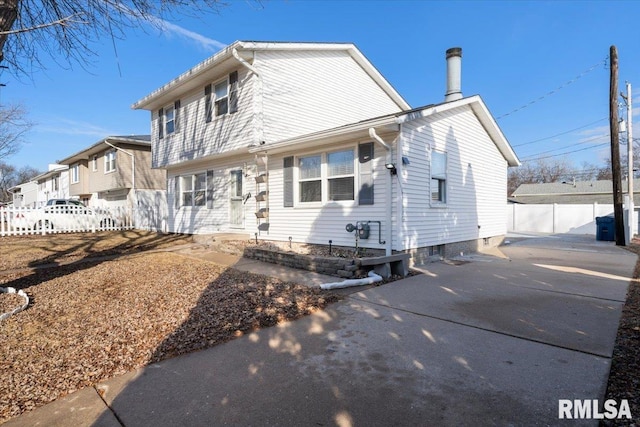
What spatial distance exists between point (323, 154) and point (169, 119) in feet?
28.5

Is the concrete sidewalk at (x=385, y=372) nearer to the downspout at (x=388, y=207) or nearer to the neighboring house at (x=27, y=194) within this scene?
the downspout at (x=388, y=207)

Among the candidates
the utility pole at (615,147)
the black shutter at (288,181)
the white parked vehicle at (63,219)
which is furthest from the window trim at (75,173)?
the utility pole at (615,147)

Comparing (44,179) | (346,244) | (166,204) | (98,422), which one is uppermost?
(44,179)

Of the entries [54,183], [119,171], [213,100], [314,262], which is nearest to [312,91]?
[213,100]

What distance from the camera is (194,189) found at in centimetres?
1354

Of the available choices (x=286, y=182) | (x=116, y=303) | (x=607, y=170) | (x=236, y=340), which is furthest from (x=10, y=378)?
(x=607, y=170)

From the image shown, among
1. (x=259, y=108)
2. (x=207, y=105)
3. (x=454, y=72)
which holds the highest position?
(x=454, y=72)

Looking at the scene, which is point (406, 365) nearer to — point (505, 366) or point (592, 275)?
point (505, 366)

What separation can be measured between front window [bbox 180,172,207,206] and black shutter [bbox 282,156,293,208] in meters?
4.76

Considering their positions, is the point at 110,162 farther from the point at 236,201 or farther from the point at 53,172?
the point at 53,172

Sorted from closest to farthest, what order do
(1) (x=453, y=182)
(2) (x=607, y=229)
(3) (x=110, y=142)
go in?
(1) (x=453, y=182) < (2) (x=607, y=229) < (3) (x=110, y=142)

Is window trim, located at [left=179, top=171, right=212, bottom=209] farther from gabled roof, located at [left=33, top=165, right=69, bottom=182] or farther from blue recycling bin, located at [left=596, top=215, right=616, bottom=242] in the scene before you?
gabled roof, located at [left=33, top=165, right=69, bottom=182]

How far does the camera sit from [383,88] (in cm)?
1430

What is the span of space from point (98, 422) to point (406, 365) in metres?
2.40
